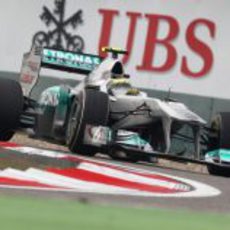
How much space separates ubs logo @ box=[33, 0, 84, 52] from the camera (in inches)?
671

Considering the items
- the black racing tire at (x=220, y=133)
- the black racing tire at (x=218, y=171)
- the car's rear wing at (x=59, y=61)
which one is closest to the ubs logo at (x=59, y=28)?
the car's rear wing at (x=59, y=61)

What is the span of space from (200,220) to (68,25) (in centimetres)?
1191

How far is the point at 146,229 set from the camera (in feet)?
16.3

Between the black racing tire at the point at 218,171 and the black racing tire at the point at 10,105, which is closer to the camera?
the black racing tire at the point at 218,171

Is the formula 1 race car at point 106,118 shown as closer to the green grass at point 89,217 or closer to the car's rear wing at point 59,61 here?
the car's rear wing at point 59,61

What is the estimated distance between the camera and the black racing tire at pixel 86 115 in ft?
31.8

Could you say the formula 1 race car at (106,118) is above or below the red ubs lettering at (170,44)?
below

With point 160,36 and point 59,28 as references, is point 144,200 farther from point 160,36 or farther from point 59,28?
point 59,28

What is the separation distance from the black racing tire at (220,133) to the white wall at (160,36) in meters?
5.68

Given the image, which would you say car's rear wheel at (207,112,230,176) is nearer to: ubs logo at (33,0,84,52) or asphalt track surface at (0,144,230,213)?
asphalt track surface at (0,144,230,213)

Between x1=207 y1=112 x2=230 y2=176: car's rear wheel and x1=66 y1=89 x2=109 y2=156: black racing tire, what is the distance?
1.36 m

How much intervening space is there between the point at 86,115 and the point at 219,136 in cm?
164

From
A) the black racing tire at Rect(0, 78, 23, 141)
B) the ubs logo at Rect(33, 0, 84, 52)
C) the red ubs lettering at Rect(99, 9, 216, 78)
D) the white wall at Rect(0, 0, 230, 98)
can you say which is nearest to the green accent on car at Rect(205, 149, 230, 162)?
the black racing tire at Rect(0, 78, 23, 141)

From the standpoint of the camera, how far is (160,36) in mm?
16688
